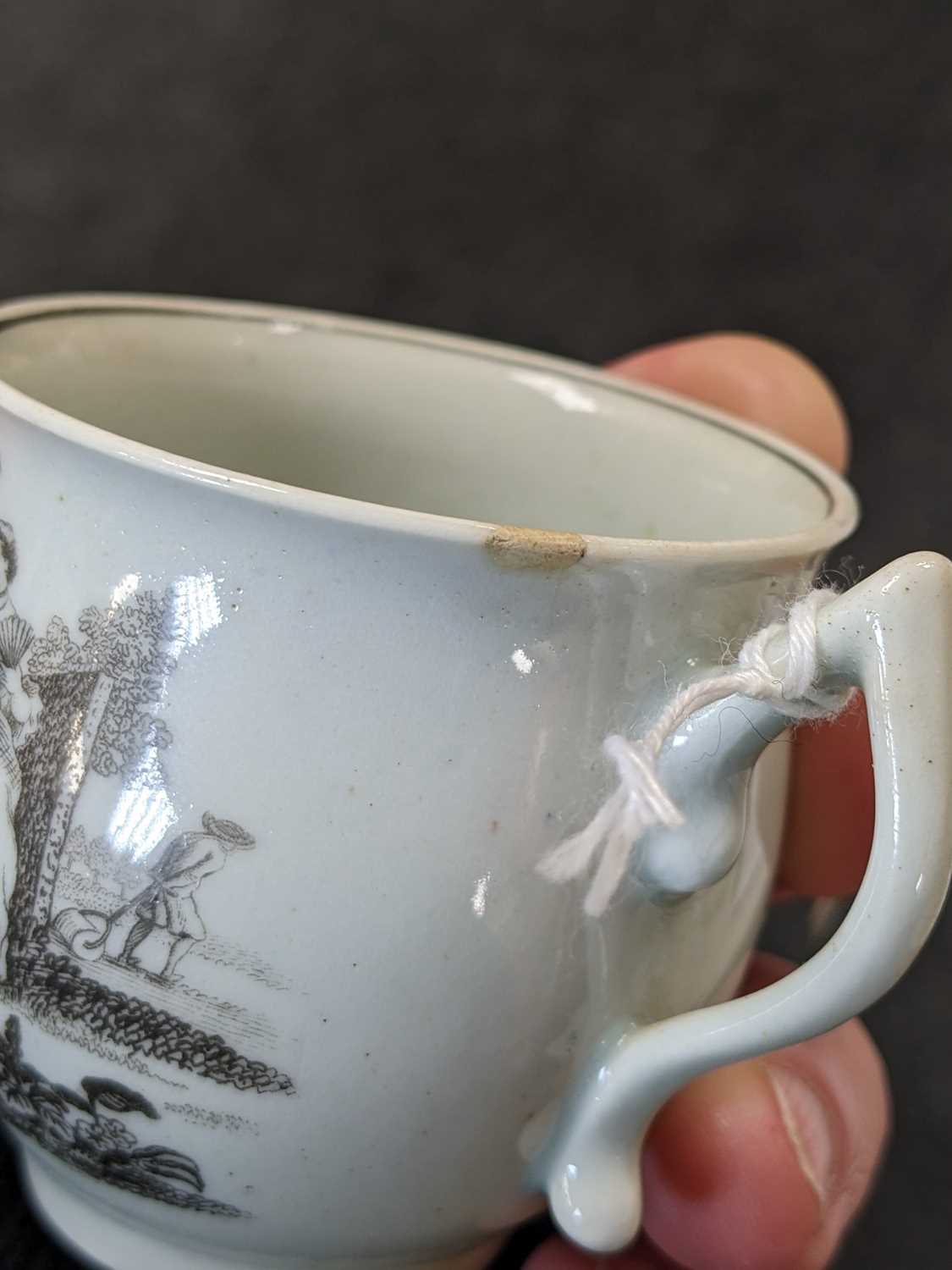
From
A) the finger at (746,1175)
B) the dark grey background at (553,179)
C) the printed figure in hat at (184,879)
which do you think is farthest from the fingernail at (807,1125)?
the dark grey background at (553,179)

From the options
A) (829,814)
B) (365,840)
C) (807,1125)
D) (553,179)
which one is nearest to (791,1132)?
(807,1125)

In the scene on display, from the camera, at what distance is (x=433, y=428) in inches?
25.0

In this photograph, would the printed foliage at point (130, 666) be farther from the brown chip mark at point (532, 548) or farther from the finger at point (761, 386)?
the finger at point (761, 386)

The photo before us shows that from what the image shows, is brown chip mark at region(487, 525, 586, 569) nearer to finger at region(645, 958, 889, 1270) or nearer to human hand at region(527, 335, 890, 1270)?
human hand at region(527, 335, 890, 1270)

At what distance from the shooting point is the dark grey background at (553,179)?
881 millimetres

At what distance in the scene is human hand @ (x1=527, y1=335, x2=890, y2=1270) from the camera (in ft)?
1.62

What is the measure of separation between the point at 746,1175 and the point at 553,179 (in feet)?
2.15

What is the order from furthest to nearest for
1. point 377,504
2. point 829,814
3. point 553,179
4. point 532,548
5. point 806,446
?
point 553,179 < point 806,446 < point 829,814 < point 377,504 < point 532,548

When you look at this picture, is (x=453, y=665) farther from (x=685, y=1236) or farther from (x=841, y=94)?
(x=841, y=94)

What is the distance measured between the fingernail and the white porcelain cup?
0.40 ft

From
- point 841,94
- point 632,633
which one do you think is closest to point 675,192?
point 841,94

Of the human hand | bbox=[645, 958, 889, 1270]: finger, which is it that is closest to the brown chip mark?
the human hand

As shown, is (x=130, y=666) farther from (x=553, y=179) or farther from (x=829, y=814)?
(x=553, y=179)

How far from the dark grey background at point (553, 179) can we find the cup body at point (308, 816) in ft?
1.87
